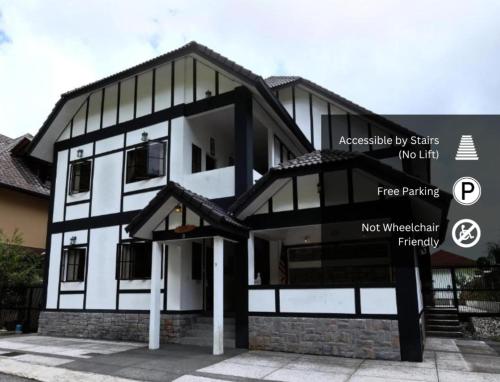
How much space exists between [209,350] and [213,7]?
304 inches

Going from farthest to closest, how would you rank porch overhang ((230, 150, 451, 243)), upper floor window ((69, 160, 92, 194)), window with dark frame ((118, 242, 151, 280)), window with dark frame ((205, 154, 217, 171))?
upper floor window ((69, 160, 92, 194))
window with dark frame ((205, 154, 217, 171))
window with dark frame ((118, 242, 151, 280))
porch overhang ((230, 150, 451, 243))

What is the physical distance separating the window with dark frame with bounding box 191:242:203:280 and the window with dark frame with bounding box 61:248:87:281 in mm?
3666

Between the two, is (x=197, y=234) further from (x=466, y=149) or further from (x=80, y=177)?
(x=466, y=149)

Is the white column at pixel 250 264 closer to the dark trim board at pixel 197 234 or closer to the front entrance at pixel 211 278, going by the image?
the dark trim board at pixel 197 234

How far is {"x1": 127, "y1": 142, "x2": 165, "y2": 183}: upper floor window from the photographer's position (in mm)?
11227

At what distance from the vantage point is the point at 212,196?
1039 centimetres

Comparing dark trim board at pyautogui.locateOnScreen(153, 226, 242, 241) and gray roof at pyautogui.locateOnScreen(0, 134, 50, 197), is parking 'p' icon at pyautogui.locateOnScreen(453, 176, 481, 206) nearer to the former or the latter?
dark trim board at pyautogui.locateOnScreen(153, 226, 242, 241)

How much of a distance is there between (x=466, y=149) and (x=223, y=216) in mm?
7047

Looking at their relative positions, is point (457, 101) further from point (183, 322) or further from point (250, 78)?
point (183, 322)

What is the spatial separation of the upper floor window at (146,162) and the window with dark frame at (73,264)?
112 inches

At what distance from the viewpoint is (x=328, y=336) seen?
7.98 m

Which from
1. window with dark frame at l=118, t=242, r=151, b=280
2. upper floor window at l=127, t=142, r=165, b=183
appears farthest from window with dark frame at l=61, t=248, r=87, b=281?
upper floor window at l=127, t=142, r=165, b=183

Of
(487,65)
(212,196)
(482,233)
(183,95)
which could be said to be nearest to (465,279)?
(482,233)

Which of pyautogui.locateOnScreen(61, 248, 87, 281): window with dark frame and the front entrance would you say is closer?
the front entrance
